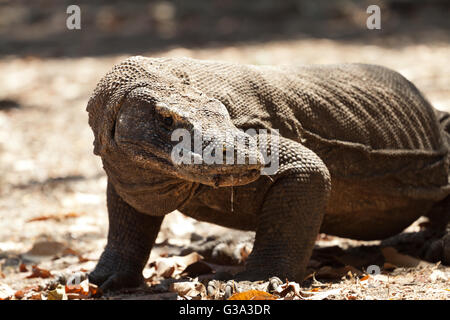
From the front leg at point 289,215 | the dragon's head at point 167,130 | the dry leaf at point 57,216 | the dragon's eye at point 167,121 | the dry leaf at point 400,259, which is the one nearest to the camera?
the dragon's head at point 167,130

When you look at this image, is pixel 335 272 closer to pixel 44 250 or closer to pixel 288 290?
pixel 288 290

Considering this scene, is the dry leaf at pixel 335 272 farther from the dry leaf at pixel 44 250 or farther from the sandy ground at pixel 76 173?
the dry leaf at pixel 44 250

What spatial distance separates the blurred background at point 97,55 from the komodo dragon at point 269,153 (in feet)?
4.15

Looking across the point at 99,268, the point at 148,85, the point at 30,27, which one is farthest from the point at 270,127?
the point at 30,27

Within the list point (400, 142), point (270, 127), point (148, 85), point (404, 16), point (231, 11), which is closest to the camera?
point (148, 85)

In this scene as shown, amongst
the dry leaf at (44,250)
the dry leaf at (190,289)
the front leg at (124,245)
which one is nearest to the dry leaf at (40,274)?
the dry leaf at (44,250)

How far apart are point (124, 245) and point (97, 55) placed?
31.7ft

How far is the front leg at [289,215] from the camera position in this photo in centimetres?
403

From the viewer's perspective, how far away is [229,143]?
3246 mm

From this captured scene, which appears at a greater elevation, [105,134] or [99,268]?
[105,134]

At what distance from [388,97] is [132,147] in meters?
2.03

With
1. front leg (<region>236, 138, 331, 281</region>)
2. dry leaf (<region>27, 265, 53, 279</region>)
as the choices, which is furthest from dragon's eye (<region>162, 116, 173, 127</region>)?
dry leaf (<region>27, 265, 53, 279</region>)

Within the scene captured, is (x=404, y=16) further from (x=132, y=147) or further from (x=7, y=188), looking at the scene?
(x=132, y=147)
